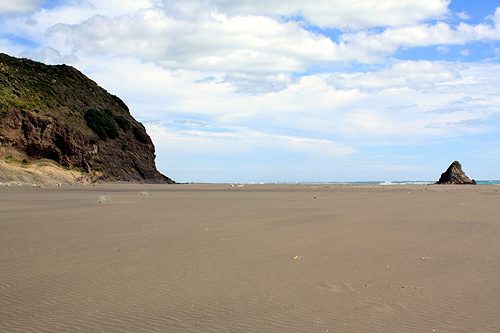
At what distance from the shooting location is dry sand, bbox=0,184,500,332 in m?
3.11

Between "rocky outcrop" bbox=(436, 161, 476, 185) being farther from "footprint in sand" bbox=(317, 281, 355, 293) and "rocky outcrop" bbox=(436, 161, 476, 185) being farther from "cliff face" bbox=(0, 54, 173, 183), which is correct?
"footprint in sand" bbox=(317, 281, 355, 293)

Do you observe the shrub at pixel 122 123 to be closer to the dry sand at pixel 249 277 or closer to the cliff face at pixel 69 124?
the cliff face at pixel 69 124

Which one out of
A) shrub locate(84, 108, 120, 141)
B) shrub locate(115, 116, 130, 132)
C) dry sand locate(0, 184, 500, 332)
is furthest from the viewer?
shrub locate(115, 116, 130, 132)

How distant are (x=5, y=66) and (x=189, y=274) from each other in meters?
43.7

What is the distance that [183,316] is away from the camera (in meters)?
3.21

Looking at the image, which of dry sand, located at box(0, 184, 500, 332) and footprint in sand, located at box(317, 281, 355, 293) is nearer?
dry sand, located at box(0, 184, 500, 332)

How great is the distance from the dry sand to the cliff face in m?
26.3

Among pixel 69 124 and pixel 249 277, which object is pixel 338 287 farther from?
pixel 69 124

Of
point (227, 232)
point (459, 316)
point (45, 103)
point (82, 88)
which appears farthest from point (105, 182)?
point (459, 316)

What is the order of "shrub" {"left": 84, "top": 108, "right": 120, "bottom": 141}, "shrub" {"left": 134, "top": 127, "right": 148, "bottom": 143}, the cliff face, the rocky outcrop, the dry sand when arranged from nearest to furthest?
the dry sand
the cliff face
"shrub" {"left": 84, "top": 108, "right": 120, "bottom": 141}
the rocky outcrop
"shrub" {"left": 134, "top": 127, "right": 148, "bottom": 143}

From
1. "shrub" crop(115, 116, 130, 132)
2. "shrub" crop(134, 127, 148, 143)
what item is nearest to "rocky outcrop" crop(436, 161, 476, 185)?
"shrub" crop(134, 127, 148, 143)

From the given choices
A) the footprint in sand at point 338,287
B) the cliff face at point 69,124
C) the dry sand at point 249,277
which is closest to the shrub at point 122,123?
the cliff face at point 69,124

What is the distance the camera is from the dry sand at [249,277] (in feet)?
10.2

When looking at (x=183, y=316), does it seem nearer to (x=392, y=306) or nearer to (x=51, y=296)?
(x=51, y=296)
